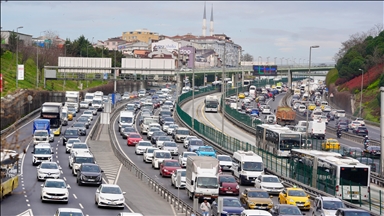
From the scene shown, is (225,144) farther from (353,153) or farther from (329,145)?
(353,153)

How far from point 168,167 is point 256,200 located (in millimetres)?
13855

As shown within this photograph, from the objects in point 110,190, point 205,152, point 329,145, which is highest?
point 110,190

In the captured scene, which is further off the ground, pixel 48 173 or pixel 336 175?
pixel 336 175

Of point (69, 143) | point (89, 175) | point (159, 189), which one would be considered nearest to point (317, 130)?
point (69, 143)

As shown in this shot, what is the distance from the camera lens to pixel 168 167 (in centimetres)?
4950

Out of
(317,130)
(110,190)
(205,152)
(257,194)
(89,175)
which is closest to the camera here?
(110,190)

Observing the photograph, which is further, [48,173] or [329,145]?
[329,145]

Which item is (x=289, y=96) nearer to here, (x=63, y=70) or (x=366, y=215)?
(x=63, y=70)

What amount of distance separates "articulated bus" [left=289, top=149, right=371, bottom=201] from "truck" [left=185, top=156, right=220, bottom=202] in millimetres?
6467

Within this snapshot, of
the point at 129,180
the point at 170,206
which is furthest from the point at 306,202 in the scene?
the point at 129,180

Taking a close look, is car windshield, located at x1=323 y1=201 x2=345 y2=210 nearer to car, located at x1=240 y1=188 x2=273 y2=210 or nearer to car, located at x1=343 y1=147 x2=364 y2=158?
car, located at x1=240 y1=188 x2=273 y2=210

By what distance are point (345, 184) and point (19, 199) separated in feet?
54.6

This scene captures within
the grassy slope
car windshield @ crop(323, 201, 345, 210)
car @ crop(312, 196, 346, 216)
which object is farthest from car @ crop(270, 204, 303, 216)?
the grassy slope

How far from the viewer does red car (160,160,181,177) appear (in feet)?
162
